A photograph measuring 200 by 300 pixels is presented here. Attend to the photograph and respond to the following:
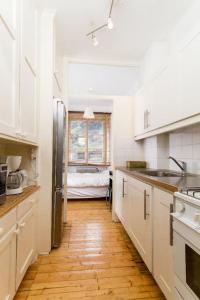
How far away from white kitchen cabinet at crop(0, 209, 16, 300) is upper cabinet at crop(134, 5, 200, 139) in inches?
61.1

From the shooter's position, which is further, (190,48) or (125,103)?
(125,103)

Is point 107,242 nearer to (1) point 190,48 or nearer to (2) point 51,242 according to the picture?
(2) point 51,242

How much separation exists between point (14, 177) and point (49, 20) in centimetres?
175

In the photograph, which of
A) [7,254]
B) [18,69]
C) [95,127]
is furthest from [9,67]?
[95,127]

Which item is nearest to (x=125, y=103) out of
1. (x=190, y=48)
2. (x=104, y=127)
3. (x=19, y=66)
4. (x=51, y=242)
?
(x=190, y=48)

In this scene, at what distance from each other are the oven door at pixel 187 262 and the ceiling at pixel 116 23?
2178 millimetres

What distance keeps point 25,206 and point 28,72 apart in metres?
1.16

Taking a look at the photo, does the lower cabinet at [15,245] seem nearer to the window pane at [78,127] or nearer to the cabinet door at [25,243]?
the cabinet door at [25,243]

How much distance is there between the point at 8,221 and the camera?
1213 millimetres

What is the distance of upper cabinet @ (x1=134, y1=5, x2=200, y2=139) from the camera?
1591mm

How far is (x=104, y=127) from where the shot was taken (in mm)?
6543

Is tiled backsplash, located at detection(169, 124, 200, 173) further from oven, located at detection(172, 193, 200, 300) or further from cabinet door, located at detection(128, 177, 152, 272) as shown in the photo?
oven, located at detection(172, 193, 200, 300)

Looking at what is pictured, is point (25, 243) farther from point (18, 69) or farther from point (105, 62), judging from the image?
point (105, 62)

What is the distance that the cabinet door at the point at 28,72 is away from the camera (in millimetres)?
1580
